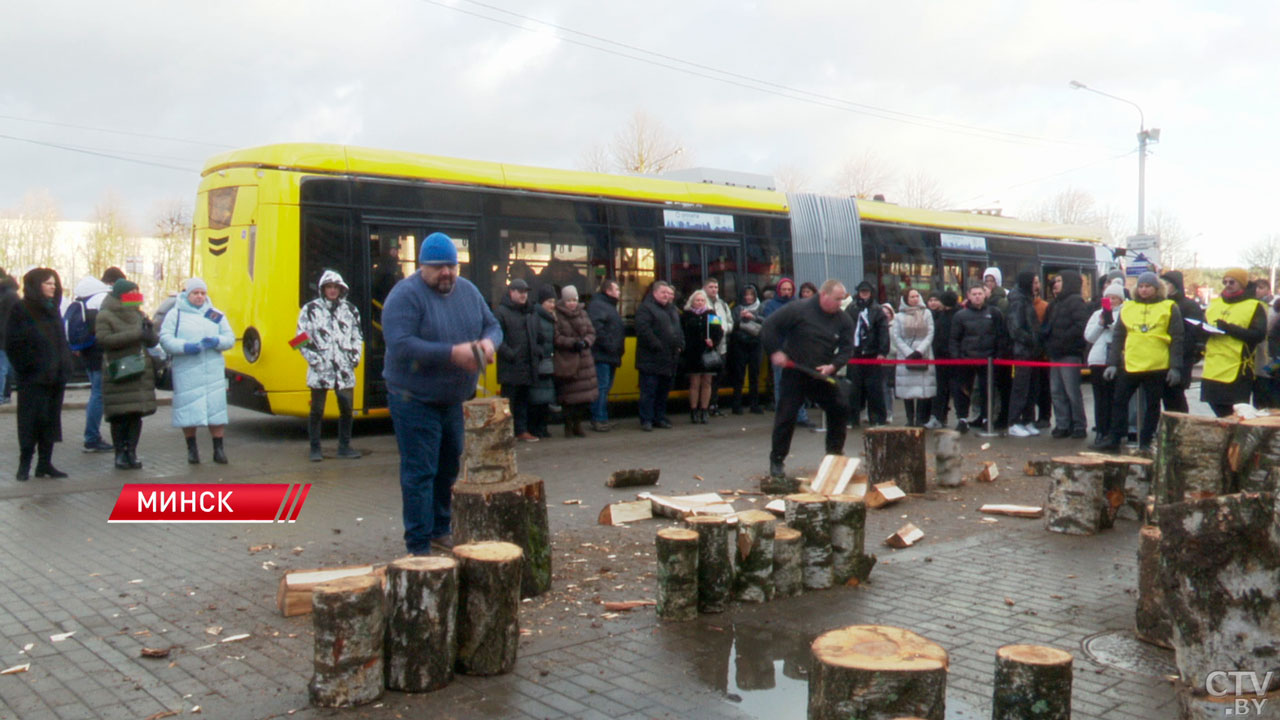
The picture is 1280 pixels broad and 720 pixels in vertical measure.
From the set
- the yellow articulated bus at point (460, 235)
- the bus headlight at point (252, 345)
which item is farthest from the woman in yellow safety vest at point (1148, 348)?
the bus headlight at point (252, 345)

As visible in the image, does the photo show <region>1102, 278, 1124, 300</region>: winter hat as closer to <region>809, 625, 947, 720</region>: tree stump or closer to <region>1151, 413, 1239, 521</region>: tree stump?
<region>1151, 413, 1239, 521</region>: tree stump

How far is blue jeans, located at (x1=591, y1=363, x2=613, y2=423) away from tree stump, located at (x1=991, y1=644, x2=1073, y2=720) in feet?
33.7

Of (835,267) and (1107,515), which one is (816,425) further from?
(1107,515)

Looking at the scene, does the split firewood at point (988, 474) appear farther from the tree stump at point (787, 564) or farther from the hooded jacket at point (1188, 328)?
the tree stump at point (787, 564)

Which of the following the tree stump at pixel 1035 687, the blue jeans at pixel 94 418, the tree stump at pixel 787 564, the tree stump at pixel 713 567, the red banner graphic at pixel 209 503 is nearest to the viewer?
the tree stump at pixel 1035 687

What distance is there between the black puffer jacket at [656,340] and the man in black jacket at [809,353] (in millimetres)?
4390

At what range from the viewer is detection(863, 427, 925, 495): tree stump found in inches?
356

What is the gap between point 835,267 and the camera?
17781 mm

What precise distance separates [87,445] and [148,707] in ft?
27.4

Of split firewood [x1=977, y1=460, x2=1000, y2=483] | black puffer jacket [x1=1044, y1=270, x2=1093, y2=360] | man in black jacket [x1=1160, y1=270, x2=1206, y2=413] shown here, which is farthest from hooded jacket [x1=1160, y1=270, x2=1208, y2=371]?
split firewood [x1=977, y1=460, x2=1000, y2=483]

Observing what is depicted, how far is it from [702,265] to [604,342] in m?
2.85

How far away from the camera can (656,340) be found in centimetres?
1386

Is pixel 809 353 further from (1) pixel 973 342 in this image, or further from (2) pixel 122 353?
(2) pixel 122 353

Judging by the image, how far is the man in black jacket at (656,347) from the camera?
45.6ft
